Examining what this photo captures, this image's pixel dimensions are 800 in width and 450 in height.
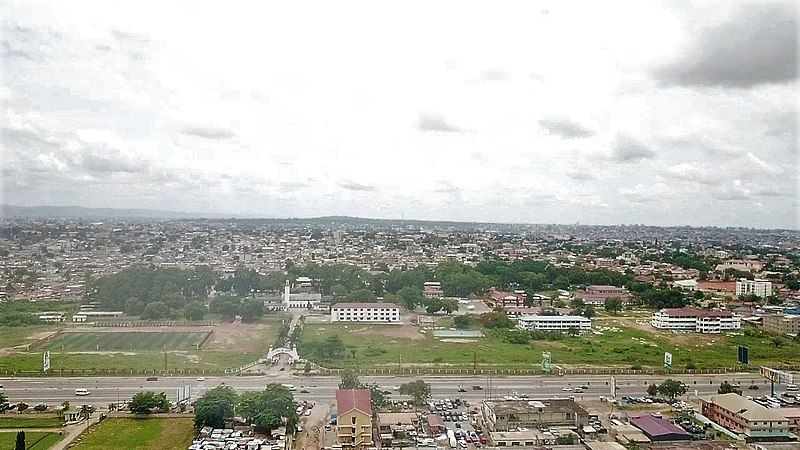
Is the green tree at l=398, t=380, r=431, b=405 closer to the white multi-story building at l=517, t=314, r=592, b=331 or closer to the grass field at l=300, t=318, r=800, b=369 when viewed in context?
the grass field at l=300, t=318, r=800, b=369

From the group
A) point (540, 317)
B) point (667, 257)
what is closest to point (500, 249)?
point (667, 257)

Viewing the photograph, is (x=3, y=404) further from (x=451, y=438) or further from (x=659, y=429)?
(x=659, y=429)

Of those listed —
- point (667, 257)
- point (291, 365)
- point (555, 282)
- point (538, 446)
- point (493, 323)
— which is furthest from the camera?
point (667, 257)

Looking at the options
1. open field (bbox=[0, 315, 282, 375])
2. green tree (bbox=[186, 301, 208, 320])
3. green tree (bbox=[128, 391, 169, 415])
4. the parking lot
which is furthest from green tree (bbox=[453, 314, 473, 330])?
green tree (bbox=[128, 391, 169, 415])

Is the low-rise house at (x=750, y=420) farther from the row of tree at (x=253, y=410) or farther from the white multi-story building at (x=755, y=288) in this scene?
the white multi-story building at (x=755, y=288)

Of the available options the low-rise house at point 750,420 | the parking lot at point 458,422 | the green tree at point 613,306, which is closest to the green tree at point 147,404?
the parking lot at point 458,422

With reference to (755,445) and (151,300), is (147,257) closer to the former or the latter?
(151,300)

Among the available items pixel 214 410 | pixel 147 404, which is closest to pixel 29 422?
pixel 147 404
